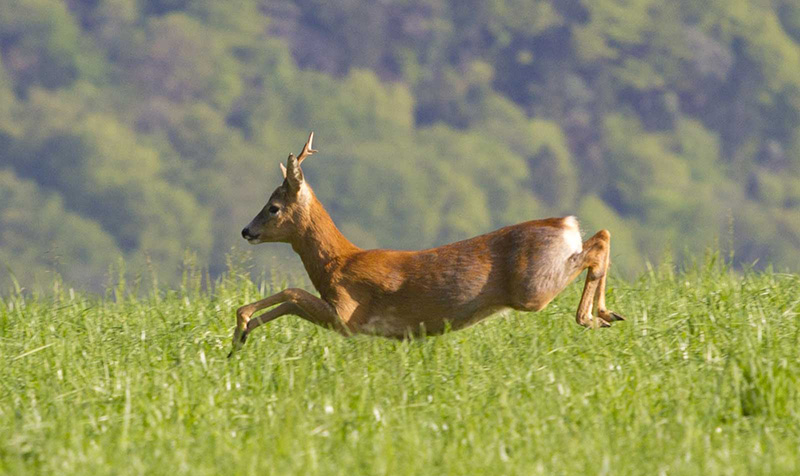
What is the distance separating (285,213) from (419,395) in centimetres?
219

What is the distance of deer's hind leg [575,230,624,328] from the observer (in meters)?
7.76

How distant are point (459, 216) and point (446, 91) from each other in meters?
31.8

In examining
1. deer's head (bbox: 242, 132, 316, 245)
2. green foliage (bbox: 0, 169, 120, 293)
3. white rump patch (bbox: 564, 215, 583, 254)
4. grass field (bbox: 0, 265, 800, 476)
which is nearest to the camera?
grass field (bbox: 0, 265, 800, 476)

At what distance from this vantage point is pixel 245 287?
30.1 ft

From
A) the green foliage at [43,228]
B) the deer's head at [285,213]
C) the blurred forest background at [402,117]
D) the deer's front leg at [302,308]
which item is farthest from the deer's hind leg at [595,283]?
the blurred forest background at [402,117]

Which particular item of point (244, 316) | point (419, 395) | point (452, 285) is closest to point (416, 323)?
point (452, 285)

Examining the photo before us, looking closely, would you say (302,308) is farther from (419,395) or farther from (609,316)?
(609,316)

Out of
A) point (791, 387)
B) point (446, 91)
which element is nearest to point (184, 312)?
point (791, 387)

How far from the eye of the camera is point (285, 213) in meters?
8.30

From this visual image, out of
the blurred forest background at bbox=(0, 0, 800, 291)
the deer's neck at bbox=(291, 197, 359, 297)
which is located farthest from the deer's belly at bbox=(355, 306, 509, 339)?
the blurred forest background at bbox=(0, 0, 800, 291)

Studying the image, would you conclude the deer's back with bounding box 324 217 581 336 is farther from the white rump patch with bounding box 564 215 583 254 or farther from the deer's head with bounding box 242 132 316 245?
the deer's head with bounding box 242 132 316 245

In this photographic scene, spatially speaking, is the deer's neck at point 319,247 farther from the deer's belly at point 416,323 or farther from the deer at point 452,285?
the deer's belly at point 416,323

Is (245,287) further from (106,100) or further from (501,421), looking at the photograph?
(106,100)

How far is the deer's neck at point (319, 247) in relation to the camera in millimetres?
8070
